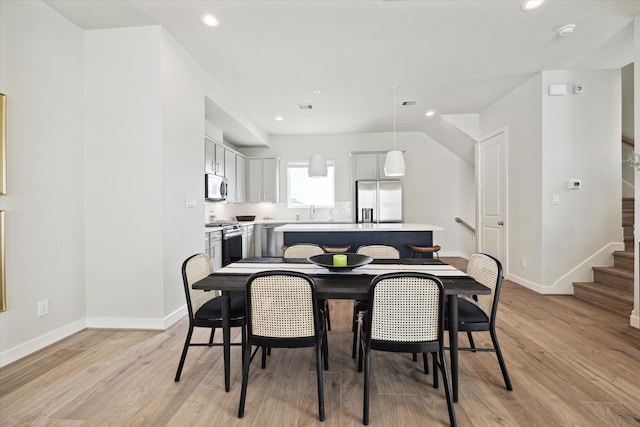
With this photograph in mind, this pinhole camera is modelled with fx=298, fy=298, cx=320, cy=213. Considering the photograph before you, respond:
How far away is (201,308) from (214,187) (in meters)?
3.08

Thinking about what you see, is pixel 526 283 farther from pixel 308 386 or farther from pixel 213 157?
pixel 213 157

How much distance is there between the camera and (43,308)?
239 cm

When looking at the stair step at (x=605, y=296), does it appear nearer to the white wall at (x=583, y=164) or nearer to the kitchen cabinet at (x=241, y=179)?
the white wall at (x=583, y=164)

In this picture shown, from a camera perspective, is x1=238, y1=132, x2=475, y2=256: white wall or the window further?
the window

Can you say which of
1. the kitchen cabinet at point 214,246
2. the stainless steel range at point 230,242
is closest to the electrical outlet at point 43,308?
the kitchen cabinet at point 214,246

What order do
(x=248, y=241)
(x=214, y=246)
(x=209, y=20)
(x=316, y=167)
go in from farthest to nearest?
(x=248, y=241)
(x=214, y=246)
(x=316, y=167)
(x=209, y=20)

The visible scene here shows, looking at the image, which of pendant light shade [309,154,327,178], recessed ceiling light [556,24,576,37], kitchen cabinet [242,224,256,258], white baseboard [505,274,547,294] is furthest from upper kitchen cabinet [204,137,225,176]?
white baseboard [505,274,547,294]

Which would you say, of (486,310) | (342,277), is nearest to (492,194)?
(486,310)

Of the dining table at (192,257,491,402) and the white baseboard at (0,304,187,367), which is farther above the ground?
the dining table at (192,257,491,402)

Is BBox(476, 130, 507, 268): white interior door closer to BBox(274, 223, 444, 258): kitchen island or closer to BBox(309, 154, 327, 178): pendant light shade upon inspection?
BBox(274, 223, 444, 258): kitchen island

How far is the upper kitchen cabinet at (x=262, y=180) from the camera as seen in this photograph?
21.5 ft

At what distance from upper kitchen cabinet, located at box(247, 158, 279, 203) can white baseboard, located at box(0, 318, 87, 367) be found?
412 cm

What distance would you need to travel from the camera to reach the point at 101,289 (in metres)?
2.80

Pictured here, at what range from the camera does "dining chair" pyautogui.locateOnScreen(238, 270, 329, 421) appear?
1.54m
